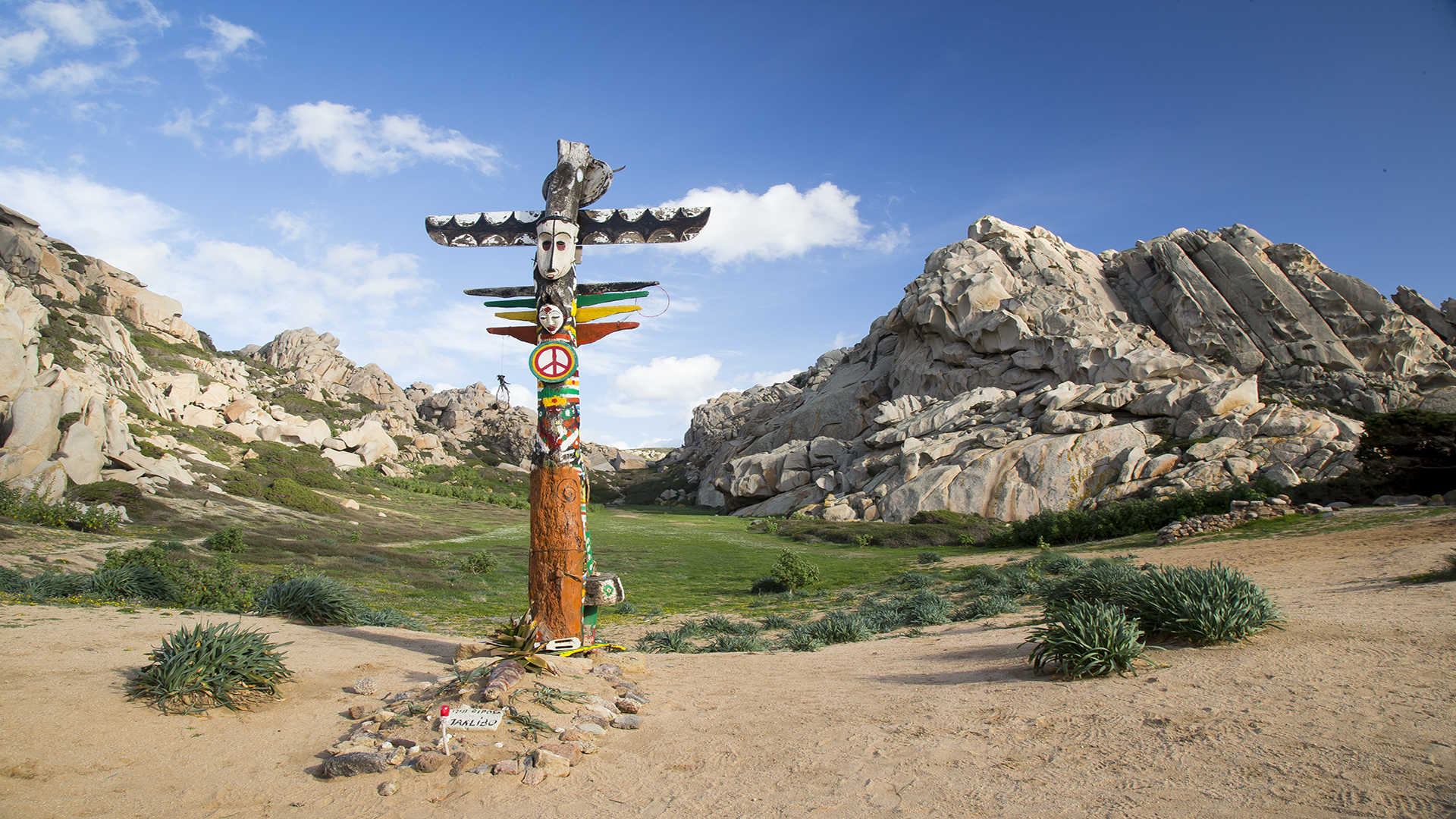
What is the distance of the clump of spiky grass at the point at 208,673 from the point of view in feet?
19.4

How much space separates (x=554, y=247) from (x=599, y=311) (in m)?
1.00

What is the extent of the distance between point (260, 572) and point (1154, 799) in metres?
18.0

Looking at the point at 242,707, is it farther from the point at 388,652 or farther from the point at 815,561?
the point at 815,561

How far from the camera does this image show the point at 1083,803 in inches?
156

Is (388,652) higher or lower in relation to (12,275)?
lower

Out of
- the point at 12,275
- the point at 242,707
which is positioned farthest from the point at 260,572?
the point at 12,275

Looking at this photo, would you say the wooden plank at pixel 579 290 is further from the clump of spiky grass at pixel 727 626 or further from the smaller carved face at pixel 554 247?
the clump of spiky grass at pixel 727 626

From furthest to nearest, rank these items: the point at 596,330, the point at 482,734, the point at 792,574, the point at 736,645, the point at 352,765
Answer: the point at 792,574 < the point at 736,645 < the point at 596,330 < the point at 482,734 < the point at 352,765

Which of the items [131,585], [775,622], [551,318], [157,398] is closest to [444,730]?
[551,318]

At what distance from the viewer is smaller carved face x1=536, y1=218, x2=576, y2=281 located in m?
8.84

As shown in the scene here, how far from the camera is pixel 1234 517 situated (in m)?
21.0

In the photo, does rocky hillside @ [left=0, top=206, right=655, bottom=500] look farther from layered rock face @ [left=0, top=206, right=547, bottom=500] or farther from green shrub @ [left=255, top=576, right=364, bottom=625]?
green shrub @ [left=255, top=576, right=364, bottom=625]

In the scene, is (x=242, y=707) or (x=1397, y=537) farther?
(x=1397, y=537)

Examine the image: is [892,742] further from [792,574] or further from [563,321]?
[792,574]
